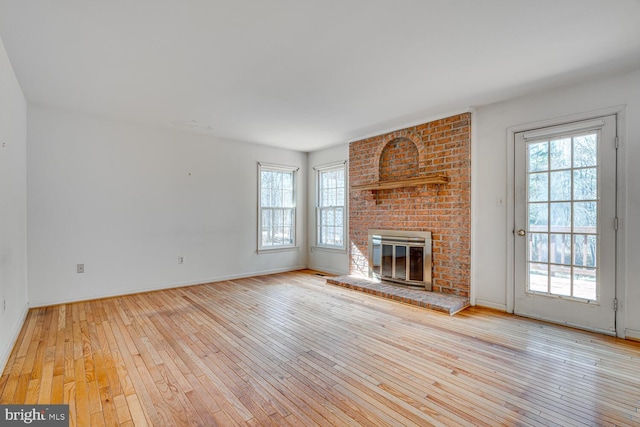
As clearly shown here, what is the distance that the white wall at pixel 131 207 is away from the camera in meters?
3.93

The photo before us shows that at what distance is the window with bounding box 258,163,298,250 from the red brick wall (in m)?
1.56

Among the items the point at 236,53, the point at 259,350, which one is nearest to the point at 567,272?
the point at 259,350

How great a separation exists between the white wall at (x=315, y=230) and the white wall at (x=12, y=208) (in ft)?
14.4

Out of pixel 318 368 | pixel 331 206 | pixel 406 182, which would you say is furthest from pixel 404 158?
pixel 318 368

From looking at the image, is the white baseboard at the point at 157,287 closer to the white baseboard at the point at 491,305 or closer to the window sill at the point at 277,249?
the window sill at the point at 277,249

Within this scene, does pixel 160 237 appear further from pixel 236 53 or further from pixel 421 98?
pixel 421 98

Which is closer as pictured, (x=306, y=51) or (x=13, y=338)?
(x=306, y=51)

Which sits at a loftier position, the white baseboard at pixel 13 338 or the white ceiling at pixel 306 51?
the white ceiling at pixel 306 51

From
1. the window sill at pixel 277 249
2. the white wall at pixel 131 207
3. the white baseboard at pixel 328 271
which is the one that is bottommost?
the white baseboard at pixel 328 271

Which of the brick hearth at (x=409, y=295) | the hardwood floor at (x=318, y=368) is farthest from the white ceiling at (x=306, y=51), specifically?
the hardwood floor at (x=318, y=368)

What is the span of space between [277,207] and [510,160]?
405 centimetres

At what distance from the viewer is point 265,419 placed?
1.78 metres

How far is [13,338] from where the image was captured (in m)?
2.80

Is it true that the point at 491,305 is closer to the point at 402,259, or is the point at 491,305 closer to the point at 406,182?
the point at 402,259
